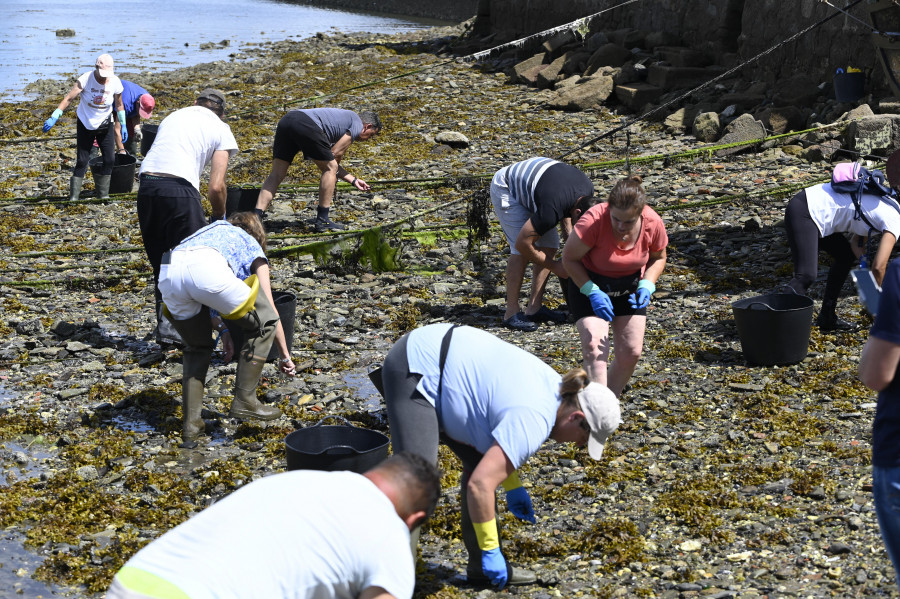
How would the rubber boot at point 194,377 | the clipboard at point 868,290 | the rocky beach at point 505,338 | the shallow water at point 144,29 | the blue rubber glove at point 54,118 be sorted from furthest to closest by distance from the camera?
the shallow water at point 144,29 → the blue rubber glove at point 54,118 → the rubber boot at point 194,377 → the rocky beach at point 505,338 → the clipboard at point 868,290

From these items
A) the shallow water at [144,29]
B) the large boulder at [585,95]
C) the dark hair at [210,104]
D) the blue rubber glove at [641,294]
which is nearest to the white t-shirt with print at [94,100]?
the dark hair at [210,104]

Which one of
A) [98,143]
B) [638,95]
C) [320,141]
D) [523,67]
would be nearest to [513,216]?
[320,141]

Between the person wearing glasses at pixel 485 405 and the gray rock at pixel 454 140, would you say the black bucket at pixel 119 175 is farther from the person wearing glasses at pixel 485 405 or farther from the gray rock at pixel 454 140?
the person wearing glasses at pixel 485 405

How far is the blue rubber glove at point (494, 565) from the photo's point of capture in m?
4.41

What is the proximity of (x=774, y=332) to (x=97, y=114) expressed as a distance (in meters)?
8.70

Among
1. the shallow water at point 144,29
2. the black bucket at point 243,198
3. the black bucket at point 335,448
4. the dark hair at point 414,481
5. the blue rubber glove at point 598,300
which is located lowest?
the shallow water at point 144,29

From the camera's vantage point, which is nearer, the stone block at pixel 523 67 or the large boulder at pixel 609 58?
the large boulder at pixel 609 58

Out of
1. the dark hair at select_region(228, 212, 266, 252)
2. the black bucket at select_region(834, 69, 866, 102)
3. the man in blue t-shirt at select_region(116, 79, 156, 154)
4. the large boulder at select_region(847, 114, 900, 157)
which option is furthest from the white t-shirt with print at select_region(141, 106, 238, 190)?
the black bucket at select_region(834, 69, 866, 102)

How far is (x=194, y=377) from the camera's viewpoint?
21.7 feet

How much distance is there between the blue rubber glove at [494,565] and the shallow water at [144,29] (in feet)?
79.2

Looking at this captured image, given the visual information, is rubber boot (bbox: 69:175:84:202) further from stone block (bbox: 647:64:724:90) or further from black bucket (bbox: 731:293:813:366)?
stone block (bbox: 647:64:724:90)

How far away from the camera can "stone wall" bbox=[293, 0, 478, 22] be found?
47.1 m

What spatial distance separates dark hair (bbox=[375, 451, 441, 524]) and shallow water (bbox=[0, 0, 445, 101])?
25005mm

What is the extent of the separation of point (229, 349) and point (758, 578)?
4.37 m
